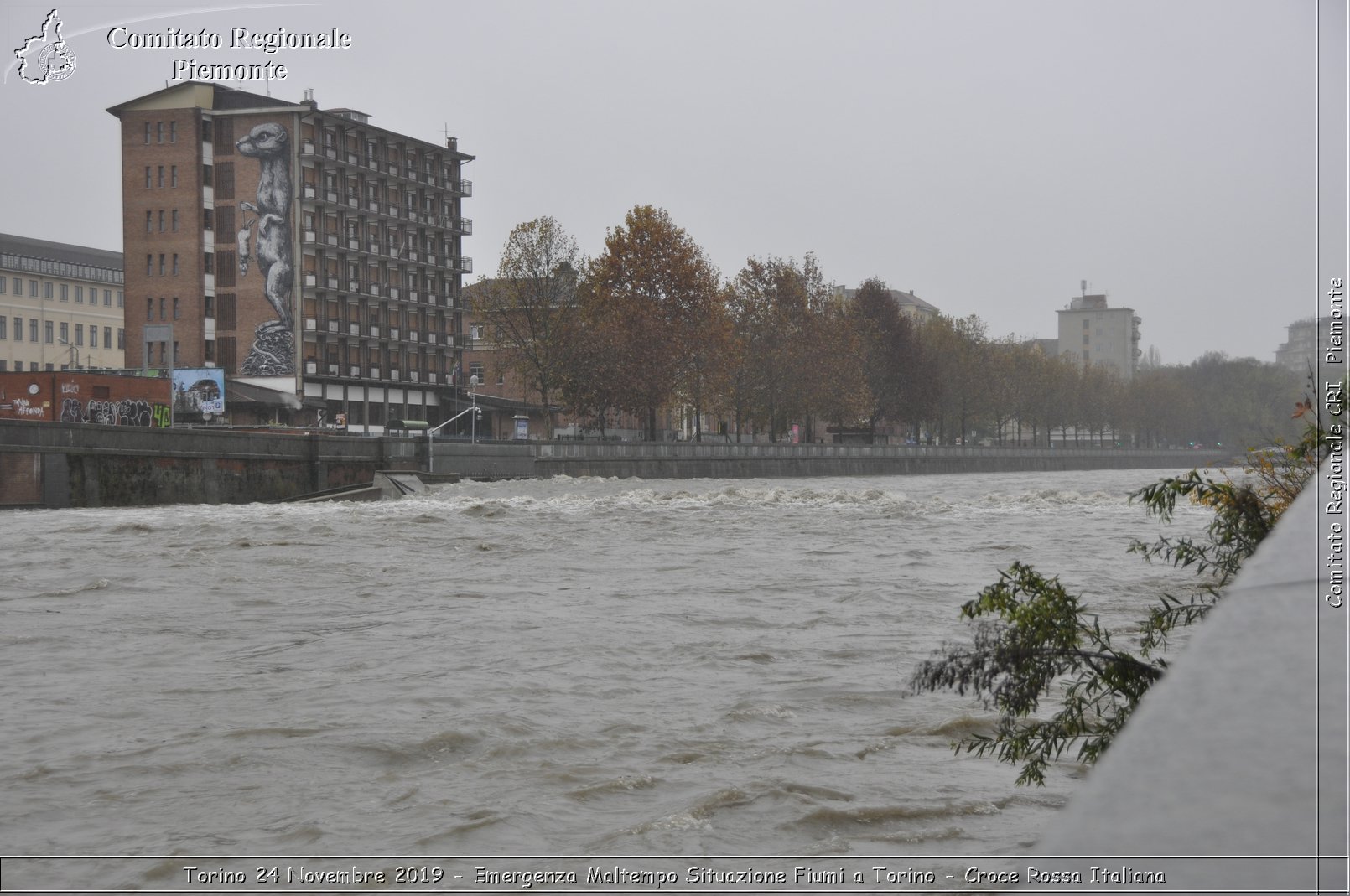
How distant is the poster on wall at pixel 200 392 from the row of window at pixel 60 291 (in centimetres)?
5347

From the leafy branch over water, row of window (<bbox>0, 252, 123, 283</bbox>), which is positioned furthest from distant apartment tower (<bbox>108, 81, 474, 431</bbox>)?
the leafy branch over water

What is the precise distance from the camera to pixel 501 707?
1052 cm

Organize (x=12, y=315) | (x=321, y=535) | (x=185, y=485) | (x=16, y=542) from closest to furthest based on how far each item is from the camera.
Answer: (x=16, y=542) → (x=321, y=535) → (x=185, y=485) → (x=12, y=315)

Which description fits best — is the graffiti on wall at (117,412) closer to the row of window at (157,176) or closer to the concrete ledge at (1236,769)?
the row of window at (157,176)

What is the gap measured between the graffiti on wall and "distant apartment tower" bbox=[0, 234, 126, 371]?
60.5 meters

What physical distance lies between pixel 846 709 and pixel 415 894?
4.79 m

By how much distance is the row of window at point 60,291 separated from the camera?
370ft

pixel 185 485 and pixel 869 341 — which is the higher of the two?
pixel 869 341

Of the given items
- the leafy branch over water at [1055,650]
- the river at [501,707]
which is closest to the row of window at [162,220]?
the river at [501,707]

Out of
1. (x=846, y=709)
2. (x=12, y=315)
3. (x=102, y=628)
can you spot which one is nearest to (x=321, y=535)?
(x=102, y=628)

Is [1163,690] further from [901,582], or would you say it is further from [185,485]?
[185,485]

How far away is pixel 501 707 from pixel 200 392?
60.9m

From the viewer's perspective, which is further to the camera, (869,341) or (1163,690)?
(869,341)

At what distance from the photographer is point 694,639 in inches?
552
